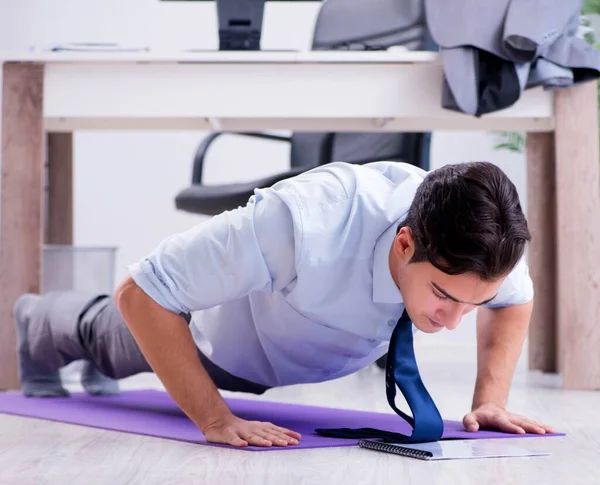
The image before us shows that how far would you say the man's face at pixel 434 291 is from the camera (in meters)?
1.19

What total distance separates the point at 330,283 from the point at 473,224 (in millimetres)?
282

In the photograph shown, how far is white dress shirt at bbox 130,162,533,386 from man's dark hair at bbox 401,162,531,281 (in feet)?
0.50

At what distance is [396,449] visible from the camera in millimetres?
1277

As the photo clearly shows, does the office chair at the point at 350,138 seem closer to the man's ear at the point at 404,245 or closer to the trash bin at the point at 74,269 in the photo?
the trash bin at the point at 74,269

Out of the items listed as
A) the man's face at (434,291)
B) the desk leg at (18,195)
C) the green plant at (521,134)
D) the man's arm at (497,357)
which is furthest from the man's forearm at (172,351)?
the green plant at (521,134)

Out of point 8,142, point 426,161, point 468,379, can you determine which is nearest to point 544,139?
point 426,161

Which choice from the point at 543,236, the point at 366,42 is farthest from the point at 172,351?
the point at 366,42

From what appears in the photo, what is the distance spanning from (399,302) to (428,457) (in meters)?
0.23

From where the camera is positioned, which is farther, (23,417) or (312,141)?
(312,141)

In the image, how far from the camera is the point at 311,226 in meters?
1.28

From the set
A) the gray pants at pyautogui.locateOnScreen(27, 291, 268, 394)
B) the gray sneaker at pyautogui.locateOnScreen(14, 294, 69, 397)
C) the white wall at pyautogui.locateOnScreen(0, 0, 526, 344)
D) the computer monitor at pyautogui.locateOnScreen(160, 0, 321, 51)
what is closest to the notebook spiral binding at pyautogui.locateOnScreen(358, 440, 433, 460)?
the gray pants at pyautogui.locateOnScreen(27, 291, 268, 394)

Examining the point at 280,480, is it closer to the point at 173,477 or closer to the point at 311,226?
the point at 173,477

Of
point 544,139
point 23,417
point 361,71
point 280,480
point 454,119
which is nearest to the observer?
point 280,480

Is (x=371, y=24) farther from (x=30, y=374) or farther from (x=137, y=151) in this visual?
(x=30, y=374)
